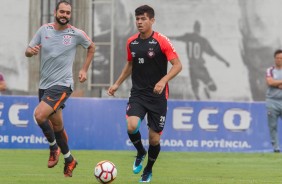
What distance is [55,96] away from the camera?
12023 millimetres

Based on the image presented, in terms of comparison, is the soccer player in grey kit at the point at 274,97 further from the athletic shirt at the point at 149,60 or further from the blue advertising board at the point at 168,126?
the athletic shirt at the point at 149,60

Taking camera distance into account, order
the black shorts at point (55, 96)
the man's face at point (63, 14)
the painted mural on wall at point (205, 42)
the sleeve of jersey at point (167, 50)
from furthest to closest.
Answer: the painted mural on wall at point (205, 42)
the man's face at point (63, 14)
the black shorts at point (55, 96)
the sleeve of jersey at point (167, 50)

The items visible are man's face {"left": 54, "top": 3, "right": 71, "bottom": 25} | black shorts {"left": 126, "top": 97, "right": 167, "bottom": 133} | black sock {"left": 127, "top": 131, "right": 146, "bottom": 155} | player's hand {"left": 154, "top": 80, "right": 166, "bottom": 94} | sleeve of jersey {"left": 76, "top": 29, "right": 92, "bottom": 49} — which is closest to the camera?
player's hand {"left": 154, "top": 80, "right": 166, "bottom": 94}

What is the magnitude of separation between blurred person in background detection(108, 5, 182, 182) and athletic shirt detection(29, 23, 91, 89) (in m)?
1.01

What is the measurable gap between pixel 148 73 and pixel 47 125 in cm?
171

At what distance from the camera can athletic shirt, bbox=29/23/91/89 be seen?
12.1 m

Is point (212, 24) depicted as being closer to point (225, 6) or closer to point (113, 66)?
point (225, 6)

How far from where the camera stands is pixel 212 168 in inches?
577

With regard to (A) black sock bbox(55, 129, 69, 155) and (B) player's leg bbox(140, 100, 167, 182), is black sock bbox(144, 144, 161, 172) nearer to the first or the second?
(B) player's leg bbox(140, 100, 167, 182)

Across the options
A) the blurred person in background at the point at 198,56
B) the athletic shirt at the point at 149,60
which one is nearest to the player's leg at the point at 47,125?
the athletic shirt at the point at 149,60

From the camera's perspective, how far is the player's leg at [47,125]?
11852mm

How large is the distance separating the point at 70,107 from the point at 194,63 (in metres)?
20.6

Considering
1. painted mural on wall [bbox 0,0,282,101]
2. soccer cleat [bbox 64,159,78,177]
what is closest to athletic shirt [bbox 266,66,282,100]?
soccer cleat [bbox 64,159,78,177]

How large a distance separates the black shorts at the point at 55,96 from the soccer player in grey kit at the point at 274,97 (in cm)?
861
